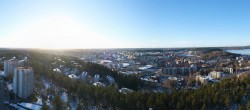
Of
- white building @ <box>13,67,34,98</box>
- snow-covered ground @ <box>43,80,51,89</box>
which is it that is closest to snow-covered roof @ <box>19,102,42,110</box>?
white building @ <box>13,67,34,98</box>

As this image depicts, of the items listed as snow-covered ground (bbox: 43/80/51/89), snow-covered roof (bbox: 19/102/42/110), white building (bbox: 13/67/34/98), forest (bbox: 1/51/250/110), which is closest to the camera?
forest (bbox: 1/51/250/110)

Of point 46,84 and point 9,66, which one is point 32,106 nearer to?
point 46,84

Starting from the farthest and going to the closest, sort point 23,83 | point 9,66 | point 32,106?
point 9,66 < point 23,83 < point 32,106

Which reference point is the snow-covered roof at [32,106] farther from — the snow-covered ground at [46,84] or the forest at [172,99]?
the snow-covered ground at [46,84]

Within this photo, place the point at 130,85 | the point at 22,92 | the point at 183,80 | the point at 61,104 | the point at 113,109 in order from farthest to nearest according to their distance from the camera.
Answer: the point at 183,80, the point at 130,85, the point at 22,92, the point at 113,109, the point at 61,104

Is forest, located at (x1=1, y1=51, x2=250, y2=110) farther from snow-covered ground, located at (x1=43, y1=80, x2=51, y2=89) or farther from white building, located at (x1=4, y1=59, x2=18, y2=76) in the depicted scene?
white building, located at (x1=4, y1=59, x2=18, y2=76)

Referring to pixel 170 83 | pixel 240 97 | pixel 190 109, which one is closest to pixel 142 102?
pixel 190 109

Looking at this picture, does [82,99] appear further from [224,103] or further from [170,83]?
[170,83]

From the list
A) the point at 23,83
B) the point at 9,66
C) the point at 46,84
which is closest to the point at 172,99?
the point at 23,83
